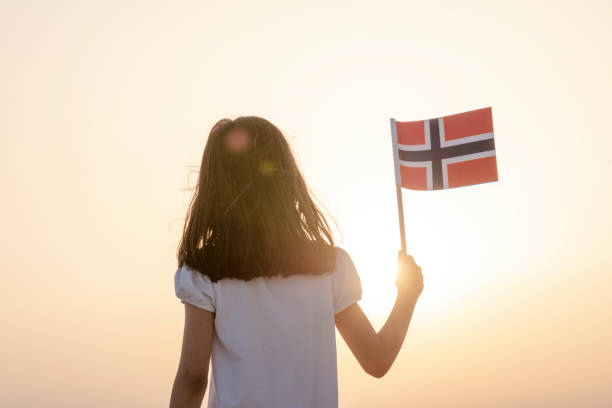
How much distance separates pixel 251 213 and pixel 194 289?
Answer: 489 millimetres

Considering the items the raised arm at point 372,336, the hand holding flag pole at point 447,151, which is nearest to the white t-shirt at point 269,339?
the raised arm at point 372,336

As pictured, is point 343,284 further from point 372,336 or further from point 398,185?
point 398,185

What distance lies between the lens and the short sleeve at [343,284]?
3699 millimetres

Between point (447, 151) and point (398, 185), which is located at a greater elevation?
point (447, 151)

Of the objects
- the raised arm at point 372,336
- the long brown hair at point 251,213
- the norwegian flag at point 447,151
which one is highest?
the norwegian flag at point 447,151

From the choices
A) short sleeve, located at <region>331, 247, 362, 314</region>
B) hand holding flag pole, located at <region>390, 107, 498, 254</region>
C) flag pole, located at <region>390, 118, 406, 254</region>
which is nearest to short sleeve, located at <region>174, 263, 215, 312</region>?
short sleeve, located at <region>331, 247, 362, 314</region>

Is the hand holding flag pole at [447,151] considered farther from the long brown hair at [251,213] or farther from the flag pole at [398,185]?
the long brown hair at [251,213]

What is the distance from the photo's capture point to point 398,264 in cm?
437

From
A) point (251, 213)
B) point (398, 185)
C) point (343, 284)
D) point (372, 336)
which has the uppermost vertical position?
point (398, 185)

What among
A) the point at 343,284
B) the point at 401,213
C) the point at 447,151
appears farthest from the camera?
the point at 447,151

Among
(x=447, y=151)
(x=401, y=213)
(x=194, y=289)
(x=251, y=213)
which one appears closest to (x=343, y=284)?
(x=251, y=213)

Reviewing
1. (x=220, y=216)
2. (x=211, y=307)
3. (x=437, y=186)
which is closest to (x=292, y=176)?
(x=220, y=216)

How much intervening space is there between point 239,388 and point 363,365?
794 millimetres

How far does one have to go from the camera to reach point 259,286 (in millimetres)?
3514
